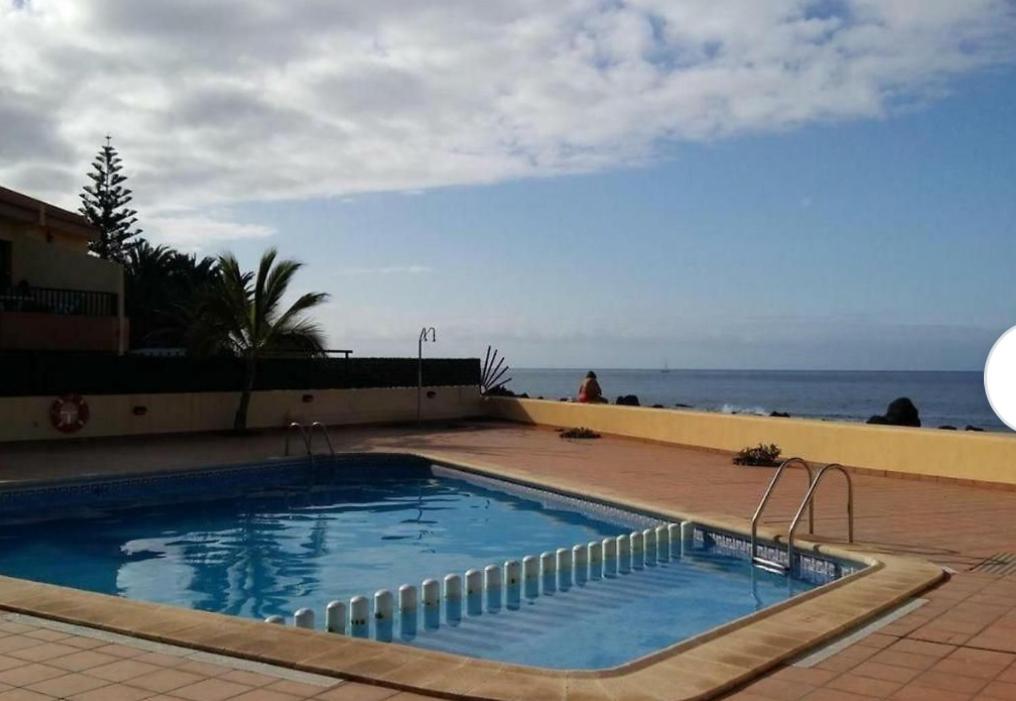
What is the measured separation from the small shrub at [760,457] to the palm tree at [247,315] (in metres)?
9.61

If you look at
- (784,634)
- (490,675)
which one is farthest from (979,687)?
(490,675)

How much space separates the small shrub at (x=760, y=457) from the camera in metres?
14.9

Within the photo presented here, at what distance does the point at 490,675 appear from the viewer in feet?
15.8

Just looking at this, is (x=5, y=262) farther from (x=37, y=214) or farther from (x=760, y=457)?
(x=760, y=457)

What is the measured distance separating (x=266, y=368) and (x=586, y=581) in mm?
13519

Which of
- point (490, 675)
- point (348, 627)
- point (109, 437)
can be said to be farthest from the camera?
point (109, 437)

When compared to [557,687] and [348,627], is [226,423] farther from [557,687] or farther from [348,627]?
[557,687]

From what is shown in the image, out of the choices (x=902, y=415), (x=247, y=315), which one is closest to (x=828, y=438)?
(x=902, y=415)

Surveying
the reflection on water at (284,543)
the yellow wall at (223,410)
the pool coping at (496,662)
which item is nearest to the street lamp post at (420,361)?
the yellow wall at (223,410)
